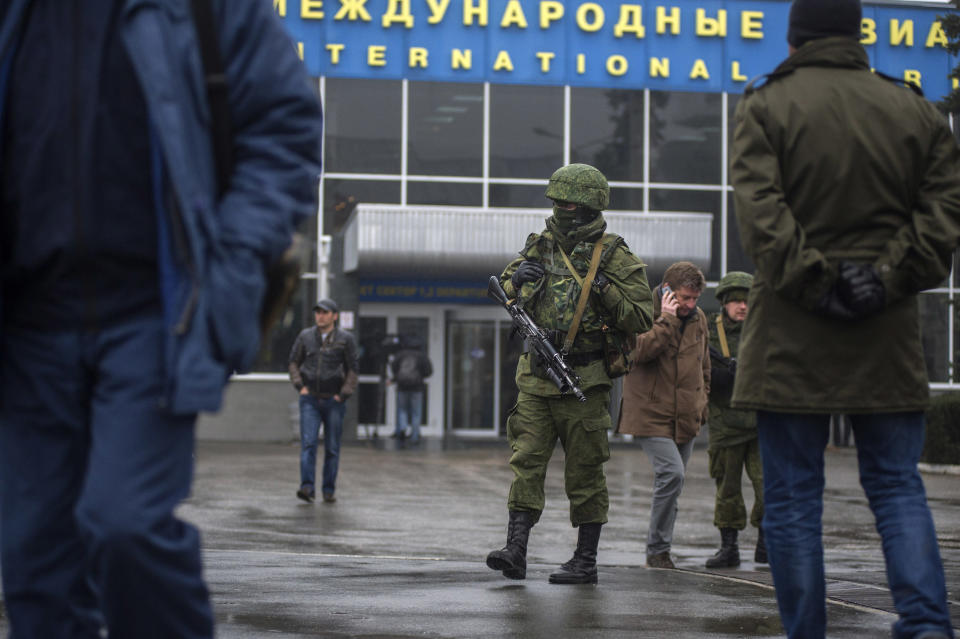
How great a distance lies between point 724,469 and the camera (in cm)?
855

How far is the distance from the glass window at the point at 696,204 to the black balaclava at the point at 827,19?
22.3 meters

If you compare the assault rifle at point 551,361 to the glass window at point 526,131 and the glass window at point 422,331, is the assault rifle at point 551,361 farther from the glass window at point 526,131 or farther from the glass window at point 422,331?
the glass window at point 526,131

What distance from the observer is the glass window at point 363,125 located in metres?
25.4

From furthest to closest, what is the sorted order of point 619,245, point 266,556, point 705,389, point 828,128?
point 705,389 → point 266,556 → point 619,245 → point 828,128

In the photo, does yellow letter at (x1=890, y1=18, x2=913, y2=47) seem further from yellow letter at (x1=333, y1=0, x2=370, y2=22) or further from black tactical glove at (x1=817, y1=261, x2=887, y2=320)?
black tactical glove at (x1=817, y1=261, x2=887, y2=320)

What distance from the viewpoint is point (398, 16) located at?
25453 millimetres

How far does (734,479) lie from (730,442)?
0.74 ft

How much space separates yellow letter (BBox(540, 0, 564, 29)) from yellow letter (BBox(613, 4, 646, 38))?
3.65 ft

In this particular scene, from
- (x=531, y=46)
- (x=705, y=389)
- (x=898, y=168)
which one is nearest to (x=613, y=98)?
(x=531, y=46)

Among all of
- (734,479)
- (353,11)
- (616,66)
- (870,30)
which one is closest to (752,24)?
(870,30)

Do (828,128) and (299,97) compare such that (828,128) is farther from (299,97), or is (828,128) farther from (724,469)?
(724,469)

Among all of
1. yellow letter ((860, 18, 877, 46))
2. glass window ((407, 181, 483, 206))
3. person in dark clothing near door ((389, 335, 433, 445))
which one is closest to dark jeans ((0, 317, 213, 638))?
person in dark clothing near door ((389, 335, 433, 445))

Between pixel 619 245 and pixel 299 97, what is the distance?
4.46 m

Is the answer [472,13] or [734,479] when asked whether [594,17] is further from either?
[734,479]
